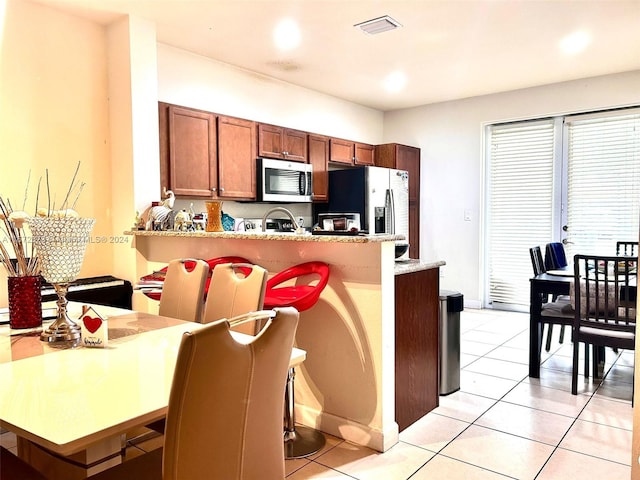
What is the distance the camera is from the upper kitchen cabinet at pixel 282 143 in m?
4.52

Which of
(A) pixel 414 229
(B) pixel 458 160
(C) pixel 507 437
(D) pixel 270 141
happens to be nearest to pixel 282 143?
(D) pixel 270 141

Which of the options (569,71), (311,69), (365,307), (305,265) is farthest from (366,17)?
(569,71)

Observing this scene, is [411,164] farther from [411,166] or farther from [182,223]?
[182,223]

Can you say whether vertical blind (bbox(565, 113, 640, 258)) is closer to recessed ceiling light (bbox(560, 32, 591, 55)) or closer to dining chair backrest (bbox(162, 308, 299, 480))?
recessed ceiling light (bbox(560, 32, 591, 55))

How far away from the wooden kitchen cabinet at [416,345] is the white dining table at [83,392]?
3.83 ft

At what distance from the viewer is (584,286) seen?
9.68 ft

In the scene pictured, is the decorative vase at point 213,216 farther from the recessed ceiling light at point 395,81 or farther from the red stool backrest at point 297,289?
the recessed ceiling light at point 395,81

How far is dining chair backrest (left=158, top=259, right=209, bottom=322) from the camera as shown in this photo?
223 centimetres

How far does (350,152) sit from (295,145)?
99 cm

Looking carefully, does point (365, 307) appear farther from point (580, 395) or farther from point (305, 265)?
point (580, 395)

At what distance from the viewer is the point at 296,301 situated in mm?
2246

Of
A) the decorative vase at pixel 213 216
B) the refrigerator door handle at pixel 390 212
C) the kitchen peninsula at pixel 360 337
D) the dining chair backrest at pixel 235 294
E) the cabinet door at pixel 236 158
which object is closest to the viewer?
the dining chair backrest at pixel 235 294

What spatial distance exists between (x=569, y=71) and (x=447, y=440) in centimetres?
402

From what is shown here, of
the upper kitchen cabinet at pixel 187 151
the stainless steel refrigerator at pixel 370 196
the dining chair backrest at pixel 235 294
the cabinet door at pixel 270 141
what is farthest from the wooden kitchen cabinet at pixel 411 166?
the dining chair backrest at pixel 235 294
